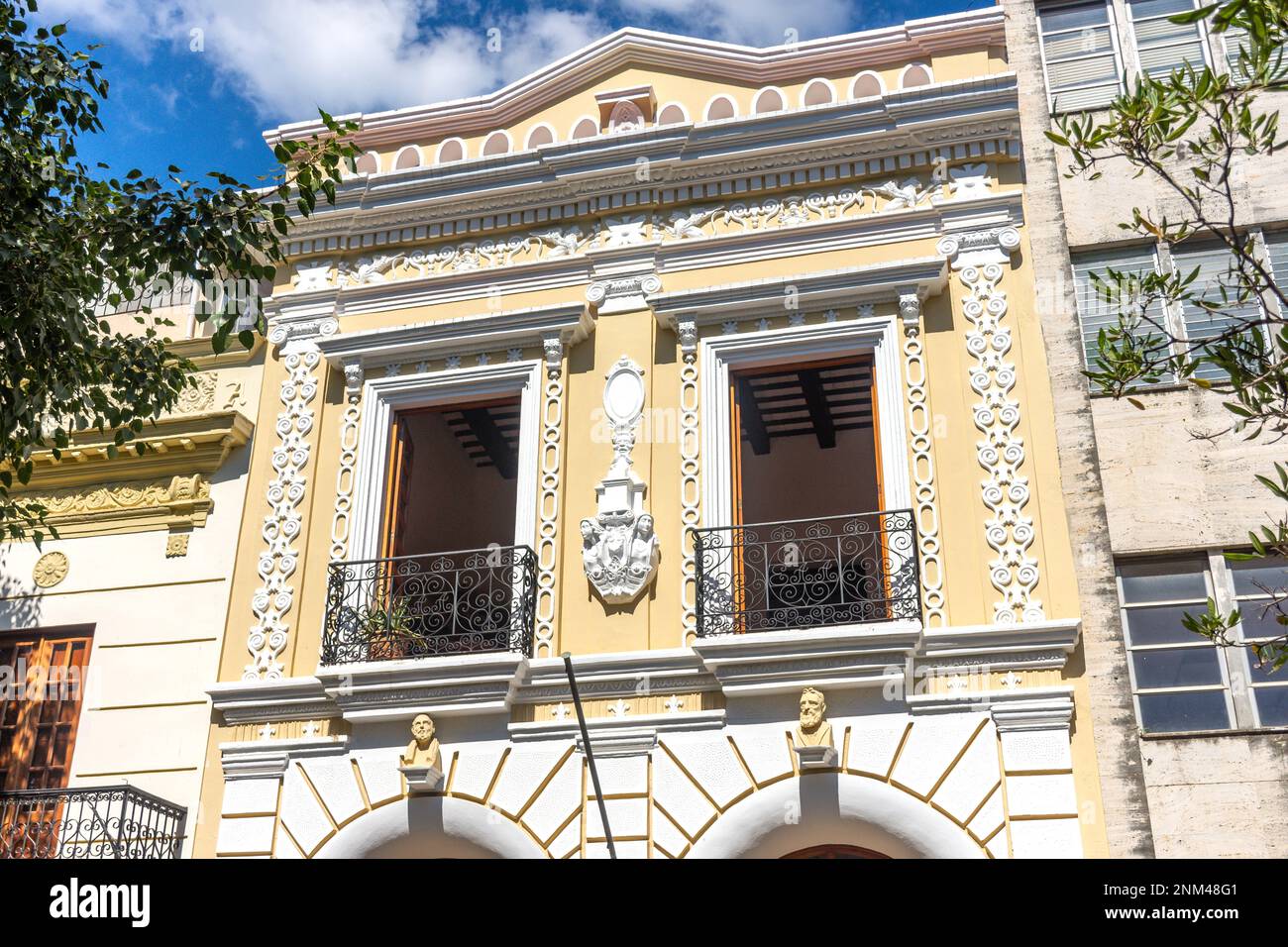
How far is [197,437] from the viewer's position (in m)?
12.9

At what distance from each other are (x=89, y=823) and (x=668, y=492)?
531cm

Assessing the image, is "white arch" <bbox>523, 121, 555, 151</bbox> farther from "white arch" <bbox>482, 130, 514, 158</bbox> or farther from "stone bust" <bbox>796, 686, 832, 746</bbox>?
"stone bust" <bbox>796, 686, 832, 746</bbox>

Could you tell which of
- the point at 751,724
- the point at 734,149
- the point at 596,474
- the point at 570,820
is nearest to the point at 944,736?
the point at 751,724

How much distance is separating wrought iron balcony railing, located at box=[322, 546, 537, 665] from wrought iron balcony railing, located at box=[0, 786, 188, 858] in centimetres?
183

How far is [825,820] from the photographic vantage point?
34.2 ft

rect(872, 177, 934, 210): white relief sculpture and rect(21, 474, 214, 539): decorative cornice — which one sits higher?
rect(872, 177, 934, 210): white relief sculpture

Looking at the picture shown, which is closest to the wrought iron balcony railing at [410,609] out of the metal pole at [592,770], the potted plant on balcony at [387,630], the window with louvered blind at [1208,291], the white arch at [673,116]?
the potted plant on balcony at [387,630]

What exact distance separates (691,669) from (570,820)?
1452 mm

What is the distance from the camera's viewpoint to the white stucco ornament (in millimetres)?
11430

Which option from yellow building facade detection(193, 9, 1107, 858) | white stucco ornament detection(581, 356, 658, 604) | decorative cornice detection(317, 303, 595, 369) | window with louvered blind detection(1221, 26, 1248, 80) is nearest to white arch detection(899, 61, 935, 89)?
yellow building facade detection(193, 9, 1107, 858)

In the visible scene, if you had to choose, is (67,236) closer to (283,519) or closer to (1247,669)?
(283,519)

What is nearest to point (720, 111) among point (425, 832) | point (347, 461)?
point (347, 461)

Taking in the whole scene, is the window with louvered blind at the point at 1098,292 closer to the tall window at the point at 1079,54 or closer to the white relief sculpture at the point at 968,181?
the white relief sculpture at the point at 968,181

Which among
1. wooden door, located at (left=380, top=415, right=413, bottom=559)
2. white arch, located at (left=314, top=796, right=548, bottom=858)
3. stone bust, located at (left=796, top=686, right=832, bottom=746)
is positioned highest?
wooden door, located at (left=380, top=415, right=413, bottom=559)
